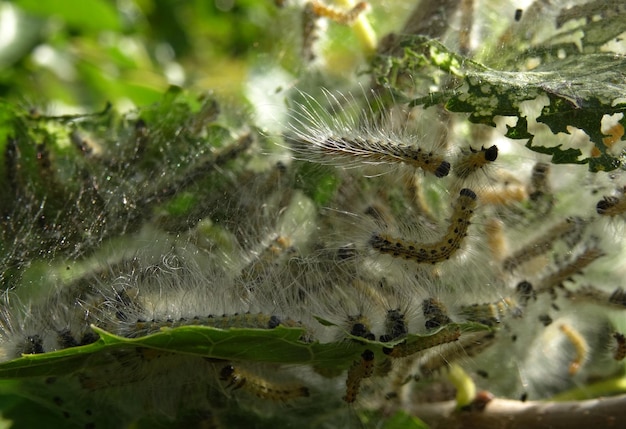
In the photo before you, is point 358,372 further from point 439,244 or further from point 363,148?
point 363,148

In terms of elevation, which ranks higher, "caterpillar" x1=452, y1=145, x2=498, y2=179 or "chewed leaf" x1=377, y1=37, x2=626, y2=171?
"chewed leaf" x1=377, y1=37, x2=626, y2=171

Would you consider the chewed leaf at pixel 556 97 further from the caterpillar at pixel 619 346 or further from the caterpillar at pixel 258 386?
the caterpillar at pixel 258 386

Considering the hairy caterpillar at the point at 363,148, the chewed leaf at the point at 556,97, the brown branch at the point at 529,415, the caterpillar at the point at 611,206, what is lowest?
the brown branch at the point at 529,415

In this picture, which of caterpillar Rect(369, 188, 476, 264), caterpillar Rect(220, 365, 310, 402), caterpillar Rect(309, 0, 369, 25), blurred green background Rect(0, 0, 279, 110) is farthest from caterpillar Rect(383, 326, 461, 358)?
blurred green background Rect(0, 0, 279, 110)

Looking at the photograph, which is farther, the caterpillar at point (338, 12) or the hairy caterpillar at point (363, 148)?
the caterpillar at point (338, 12)

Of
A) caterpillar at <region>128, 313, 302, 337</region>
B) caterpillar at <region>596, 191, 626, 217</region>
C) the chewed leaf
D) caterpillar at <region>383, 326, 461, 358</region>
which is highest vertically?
the chewed leaf

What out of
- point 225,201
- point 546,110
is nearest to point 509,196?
point 546,110

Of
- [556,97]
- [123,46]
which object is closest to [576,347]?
[556,97]

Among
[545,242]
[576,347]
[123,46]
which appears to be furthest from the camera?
[123,46]

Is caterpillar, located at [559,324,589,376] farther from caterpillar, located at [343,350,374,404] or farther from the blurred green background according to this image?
the blurred green background

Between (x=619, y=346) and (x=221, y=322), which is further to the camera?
(x=619, y=346)

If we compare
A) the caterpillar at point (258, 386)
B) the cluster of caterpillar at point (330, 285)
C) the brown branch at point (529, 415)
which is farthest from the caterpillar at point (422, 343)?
the brown branch at point (529, 415)
